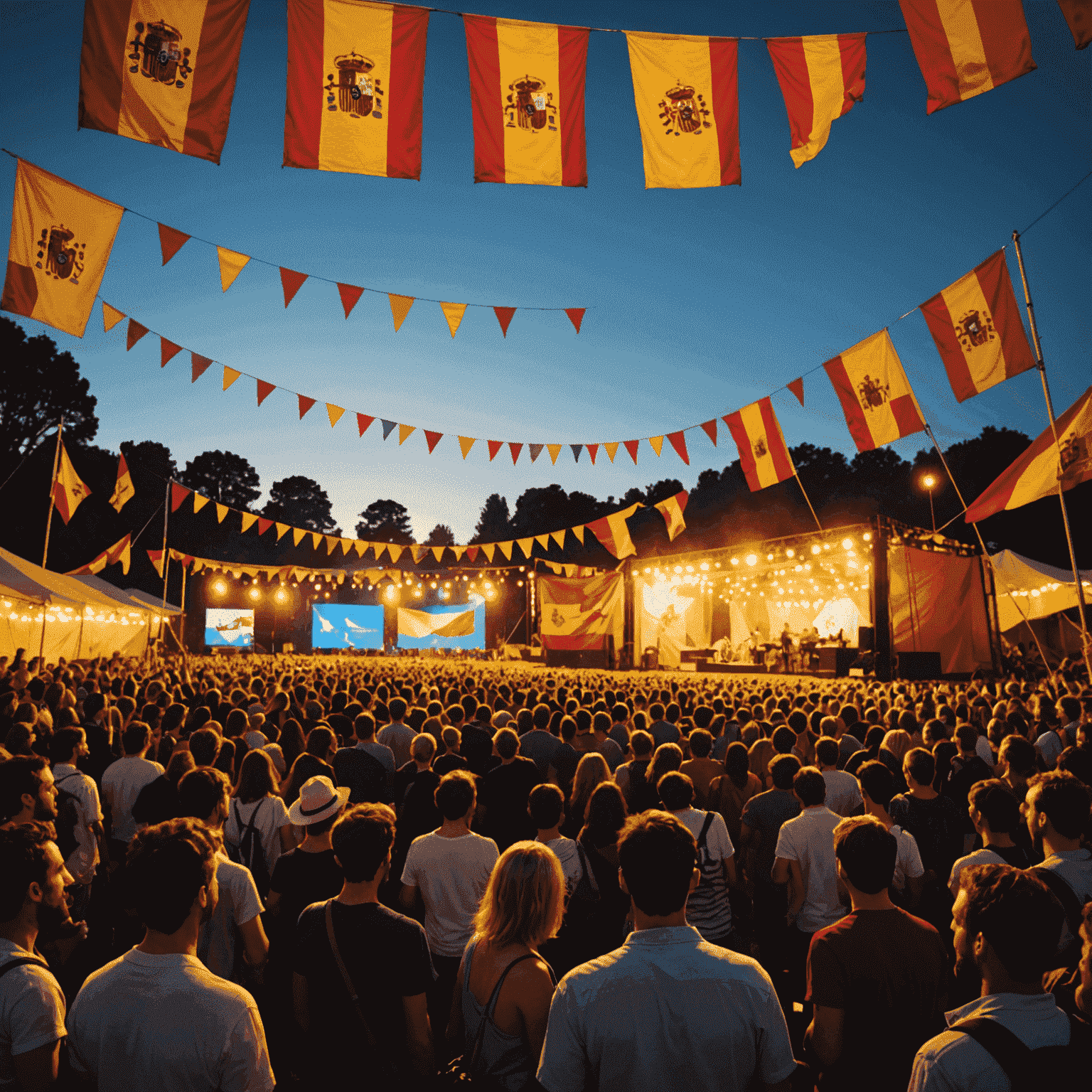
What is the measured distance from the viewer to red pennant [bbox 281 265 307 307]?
30.3 feet

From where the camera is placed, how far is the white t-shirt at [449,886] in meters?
3.07

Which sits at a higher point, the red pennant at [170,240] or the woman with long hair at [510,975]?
the red pennant at [170,240]

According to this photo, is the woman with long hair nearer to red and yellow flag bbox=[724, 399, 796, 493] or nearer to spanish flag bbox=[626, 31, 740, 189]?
spanish flag bbox=[626, 31, 740, 189]

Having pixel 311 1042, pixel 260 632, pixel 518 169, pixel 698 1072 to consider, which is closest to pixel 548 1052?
pixel 698 1072

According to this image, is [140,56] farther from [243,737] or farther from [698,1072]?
[698,1072]

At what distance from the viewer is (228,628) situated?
38.5 metres

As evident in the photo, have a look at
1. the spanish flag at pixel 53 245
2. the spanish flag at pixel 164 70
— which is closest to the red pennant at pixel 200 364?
the spanish flag at pixel 53 245

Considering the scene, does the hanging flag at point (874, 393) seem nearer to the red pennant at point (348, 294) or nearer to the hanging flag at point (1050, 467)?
the hanging flag at point (1050, 467)

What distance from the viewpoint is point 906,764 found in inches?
163

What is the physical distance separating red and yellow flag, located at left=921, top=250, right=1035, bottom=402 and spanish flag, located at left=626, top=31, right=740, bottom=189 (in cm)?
416

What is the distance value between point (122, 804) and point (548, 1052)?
13.7ft

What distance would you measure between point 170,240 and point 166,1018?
8.73 metres

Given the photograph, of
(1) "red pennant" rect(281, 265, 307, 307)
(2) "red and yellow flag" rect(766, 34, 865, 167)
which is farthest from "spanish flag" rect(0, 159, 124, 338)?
(2) "red and yellow flag" rect(766, 34, 865, 167)

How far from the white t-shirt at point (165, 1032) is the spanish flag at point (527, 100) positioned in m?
6.43
